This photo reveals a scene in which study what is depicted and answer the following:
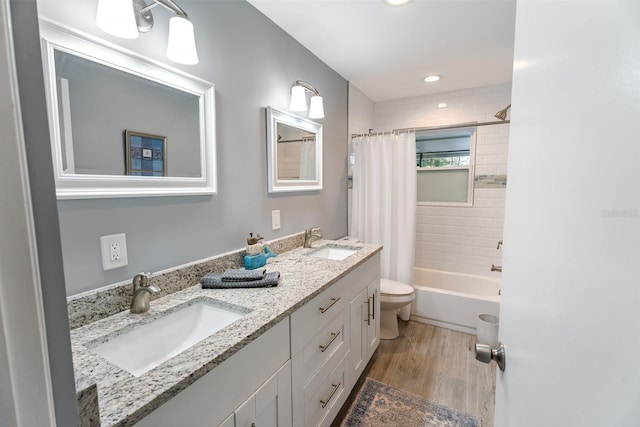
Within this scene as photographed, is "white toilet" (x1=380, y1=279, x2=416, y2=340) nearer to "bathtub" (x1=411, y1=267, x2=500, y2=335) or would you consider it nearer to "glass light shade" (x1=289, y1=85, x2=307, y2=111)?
"bathtub" (x1=411, y1=267, x2=500, y2=335)

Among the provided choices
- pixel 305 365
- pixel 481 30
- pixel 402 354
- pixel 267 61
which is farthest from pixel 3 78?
pixel 402 354

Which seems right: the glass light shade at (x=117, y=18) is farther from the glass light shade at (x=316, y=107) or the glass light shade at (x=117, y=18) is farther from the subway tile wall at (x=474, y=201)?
the subway tile wall at (x=474, y=201)

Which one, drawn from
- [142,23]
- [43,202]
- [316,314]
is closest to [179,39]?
[142,23]

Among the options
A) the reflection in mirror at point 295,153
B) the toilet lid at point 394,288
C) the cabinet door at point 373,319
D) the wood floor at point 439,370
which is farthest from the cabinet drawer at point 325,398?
the reflection in mirror at point 295,153

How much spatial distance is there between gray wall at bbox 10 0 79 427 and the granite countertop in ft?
0.70

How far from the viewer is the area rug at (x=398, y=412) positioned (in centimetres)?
159

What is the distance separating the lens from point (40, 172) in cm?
32

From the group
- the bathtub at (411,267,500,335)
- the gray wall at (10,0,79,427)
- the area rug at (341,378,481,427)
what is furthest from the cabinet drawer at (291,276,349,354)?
the bathtub at (411,267,500,335)

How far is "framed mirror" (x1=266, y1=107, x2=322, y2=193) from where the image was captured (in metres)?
1.79

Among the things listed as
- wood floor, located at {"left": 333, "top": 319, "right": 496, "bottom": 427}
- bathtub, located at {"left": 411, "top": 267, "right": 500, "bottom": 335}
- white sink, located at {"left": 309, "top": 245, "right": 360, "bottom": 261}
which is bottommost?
wood floor, located at {"left": 333, "top": 319, "right": 496, "bottom": 427}

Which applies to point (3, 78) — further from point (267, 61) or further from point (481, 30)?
point (481, 30)

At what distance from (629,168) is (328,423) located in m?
1.61

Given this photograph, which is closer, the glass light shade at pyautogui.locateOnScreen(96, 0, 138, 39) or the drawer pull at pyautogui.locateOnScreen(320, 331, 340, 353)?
the glass light shade at pyautogui.locateOnScreen(96, 0, 138, 39)

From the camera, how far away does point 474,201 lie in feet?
10.1
